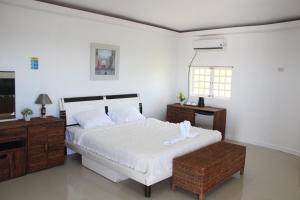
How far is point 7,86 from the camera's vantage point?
3822 mm

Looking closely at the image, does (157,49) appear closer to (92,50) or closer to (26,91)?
(92,50)

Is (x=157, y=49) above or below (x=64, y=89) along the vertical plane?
above

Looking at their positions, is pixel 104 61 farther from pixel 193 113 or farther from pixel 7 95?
pixel 193 113

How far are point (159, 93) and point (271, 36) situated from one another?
2787 mm

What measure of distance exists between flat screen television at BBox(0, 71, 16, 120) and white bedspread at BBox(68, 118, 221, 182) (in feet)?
3.22

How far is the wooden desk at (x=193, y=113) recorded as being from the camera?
5.65 meters

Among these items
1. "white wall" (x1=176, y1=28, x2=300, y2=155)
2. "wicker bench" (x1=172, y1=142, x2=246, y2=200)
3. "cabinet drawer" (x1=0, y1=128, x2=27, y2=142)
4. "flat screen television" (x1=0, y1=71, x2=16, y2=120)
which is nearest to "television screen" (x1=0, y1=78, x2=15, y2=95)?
"flat screen television" (x1=0, y1=71, x2=16, y2=120)

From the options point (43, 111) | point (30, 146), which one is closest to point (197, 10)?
point (43, 111)

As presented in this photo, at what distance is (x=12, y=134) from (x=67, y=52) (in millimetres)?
1713

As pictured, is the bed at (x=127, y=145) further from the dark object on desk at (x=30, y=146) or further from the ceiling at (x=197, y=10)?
the ceiling at (x=197, y=10)

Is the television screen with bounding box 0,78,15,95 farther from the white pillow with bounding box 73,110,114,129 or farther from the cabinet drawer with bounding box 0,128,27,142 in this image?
the white pillow with bounding box 73,110,114,129

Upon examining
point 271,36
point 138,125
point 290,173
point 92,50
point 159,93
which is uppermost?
point 271,36

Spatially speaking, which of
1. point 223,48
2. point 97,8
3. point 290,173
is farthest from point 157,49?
point 290,173

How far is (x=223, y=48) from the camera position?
234 inches
